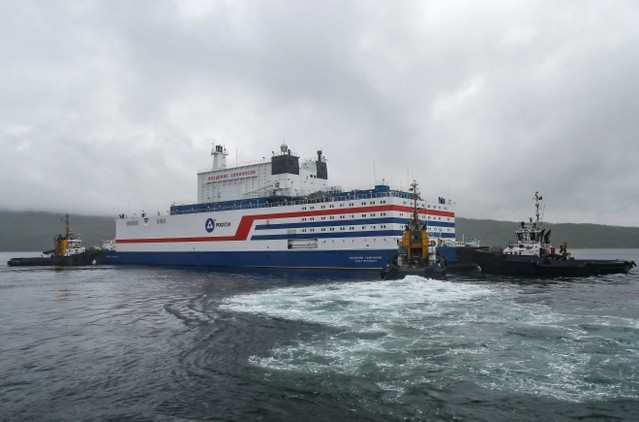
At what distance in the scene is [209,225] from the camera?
5259 centimetres

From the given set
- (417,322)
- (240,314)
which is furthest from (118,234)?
(417,322)

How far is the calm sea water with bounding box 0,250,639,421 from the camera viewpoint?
7816mm

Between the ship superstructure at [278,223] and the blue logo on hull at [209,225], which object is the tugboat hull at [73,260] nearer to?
the ship superstructure at [278,223]

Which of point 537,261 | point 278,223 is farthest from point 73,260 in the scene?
point 537,261

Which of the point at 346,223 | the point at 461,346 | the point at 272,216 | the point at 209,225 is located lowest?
the point at 461,346

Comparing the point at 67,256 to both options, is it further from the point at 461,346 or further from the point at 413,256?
the point at 461,346

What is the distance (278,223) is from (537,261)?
25.7 m

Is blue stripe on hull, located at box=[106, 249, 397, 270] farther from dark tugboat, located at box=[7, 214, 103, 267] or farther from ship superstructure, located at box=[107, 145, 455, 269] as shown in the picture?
dark tugboat, located at box=[7, 214, 103, 267]

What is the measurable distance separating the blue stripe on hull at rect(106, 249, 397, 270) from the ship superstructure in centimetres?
10

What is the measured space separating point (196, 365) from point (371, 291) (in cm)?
1473

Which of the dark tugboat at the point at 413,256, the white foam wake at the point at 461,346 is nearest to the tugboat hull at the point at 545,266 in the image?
the dark tugboat at the point at 413,256

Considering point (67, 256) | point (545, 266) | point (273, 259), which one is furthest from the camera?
point (67, 256)

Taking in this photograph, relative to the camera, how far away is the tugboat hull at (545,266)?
36.7 meters

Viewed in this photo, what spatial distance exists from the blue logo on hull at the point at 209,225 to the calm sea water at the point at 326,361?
3199 cm
